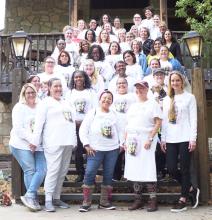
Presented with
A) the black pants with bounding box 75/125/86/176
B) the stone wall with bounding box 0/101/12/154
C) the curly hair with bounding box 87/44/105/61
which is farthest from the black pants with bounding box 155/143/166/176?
the stone wall with bounding box 0/101/12/154

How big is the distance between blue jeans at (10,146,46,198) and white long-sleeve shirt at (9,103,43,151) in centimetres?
9

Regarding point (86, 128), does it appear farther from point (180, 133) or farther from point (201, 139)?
point (201, 139)

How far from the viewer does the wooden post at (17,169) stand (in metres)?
6.50

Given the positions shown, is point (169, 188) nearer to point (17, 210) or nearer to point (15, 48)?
point (17, 210)

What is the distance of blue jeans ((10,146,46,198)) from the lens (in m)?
5.94

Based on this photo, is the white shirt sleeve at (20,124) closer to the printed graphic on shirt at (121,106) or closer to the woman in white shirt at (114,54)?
the printed graphic on shirt at (121,106)

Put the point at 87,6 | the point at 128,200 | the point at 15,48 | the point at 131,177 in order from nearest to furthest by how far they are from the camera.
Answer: the point at 131,177, the point at 128,200, the point at 15,48, the point at 87,6

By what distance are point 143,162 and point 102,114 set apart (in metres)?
0.82

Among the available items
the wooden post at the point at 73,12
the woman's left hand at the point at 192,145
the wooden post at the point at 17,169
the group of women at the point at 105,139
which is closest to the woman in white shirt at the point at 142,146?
the group of women at the point at 105,139

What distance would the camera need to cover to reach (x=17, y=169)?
259 inches

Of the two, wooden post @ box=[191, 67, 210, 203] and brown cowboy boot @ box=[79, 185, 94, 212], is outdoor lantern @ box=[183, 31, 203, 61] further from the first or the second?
brown cowboy boot @ box=[79, 185, 94, 212]

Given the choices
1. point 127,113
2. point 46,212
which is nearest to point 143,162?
point 127,113

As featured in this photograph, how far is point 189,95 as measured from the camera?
6082mm

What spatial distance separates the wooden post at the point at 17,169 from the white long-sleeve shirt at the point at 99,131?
1.22m
